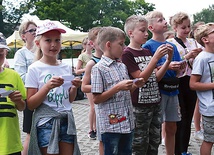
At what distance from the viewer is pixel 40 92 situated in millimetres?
2637

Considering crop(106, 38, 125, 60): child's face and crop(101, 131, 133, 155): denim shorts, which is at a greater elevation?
crop(106, 38, 125, 60): child's face

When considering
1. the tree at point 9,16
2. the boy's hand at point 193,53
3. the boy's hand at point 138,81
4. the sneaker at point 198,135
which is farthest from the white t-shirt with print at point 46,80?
the tree at point 9,16

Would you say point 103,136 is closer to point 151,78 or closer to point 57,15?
point 151,78

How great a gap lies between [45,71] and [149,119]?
1340mm

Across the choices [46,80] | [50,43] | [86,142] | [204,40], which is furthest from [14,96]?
[86,142]

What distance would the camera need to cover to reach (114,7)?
37875mm

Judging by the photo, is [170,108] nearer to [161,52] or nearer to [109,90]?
[161,52]

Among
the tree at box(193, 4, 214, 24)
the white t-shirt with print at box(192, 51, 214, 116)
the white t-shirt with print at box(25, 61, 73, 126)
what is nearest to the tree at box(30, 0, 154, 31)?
the white t-shirt with print at box(192, 51, 214, 116)

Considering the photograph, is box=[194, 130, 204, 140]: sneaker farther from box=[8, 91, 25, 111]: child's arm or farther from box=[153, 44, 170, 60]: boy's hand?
box=[8, 91, 25, 111]: child's arm

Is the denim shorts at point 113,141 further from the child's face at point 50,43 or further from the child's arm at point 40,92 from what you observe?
the child's face at point 50,43

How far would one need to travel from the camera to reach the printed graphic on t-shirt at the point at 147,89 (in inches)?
133

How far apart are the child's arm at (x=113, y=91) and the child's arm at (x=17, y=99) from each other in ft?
2.29

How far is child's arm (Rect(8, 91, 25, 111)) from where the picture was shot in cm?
252

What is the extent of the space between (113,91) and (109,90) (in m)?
0.04
